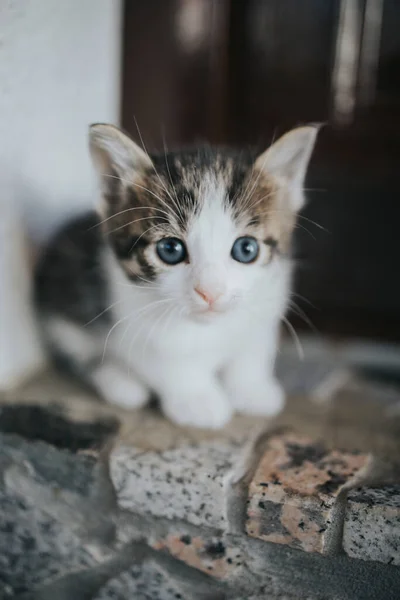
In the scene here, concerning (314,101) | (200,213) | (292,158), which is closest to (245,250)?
(200,213)

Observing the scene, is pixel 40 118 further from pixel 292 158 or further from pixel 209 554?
pixel 209 554

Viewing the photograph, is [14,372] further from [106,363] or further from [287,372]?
[287,372]

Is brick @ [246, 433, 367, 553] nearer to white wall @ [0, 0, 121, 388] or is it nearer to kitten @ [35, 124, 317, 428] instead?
kitten @ [35, 124, 317, 428]

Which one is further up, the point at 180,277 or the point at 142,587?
the point at 180,277

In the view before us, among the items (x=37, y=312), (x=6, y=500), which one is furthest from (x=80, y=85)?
(x=6, y=500)

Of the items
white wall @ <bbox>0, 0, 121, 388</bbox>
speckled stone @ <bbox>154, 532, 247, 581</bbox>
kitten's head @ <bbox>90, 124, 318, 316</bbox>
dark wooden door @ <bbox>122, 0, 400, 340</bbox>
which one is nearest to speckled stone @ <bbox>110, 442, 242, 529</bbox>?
speckled stone @ <bbox>154, 532, 247, 581</bbox>
